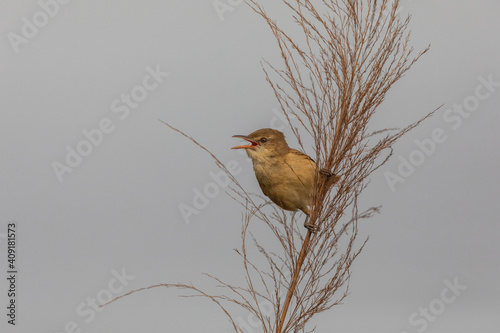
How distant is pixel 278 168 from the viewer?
8.16 m

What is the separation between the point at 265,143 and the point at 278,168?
297 millimetres

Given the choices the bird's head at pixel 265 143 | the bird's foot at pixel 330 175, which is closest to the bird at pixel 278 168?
the bird's head at pixel 265 143

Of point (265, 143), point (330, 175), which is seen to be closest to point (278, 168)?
point (265, 143)

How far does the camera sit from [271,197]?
8.28 m

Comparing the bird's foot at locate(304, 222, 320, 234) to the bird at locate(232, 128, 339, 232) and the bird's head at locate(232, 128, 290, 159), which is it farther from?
the bird's head at locate(232, 128, 290, 159)

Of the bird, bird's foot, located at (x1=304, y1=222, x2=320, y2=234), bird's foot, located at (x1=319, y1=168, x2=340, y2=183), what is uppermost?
the bird

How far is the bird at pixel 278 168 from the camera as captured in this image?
810cm

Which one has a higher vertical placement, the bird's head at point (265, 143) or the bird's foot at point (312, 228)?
the bird's head at point (265, 143)

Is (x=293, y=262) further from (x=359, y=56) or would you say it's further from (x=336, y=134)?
(x=359, y=56)

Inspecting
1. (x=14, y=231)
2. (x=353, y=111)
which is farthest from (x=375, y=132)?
(x=14, y=231)

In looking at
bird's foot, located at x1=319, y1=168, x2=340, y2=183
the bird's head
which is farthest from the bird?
bird's foot, located at x1=319, y1=168, x2=340, y2=183

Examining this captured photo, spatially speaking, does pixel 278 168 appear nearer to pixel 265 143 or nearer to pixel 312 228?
pixel 265 143

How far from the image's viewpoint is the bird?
26.6 feet

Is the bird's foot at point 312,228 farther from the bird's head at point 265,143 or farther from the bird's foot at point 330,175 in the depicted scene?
the bird's head at point 265,143
